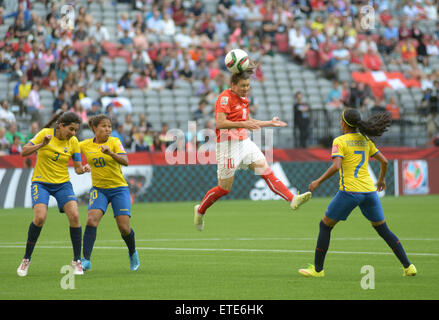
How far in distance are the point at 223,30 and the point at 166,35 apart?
246 centimetres

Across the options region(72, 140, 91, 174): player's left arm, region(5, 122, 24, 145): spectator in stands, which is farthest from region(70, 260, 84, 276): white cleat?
region(5, 122, 24, 145): spectator in stands

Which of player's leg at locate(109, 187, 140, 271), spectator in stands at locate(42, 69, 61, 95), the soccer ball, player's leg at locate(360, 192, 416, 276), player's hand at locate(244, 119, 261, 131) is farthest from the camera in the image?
spectator in stands at locate(42, 69, 61, 95)

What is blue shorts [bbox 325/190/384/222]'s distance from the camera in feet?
31.6

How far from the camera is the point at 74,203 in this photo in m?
10.6

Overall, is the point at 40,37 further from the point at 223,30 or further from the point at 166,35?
the point at 223,30

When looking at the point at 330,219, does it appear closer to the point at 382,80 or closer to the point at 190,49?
the point at 190,49

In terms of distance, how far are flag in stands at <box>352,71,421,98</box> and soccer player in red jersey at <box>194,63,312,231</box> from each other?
65.3 feet

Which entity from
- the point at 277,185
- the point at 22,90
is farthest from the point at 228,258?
the point at 22,90

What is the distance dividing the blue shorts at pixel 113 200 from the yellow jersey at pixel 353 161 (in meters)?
2.85

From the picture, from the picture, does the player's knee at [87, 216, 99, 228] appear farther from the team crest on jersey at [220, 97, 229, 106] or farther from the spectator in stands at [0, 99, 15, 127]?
the spectator in stands at [0, 99, 15, 127]

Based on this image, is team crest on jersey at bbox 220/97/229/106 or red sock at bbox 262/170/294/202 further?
red sock at bbox 262/170/294/202

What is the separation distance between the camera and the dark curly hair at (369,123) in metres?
9.66

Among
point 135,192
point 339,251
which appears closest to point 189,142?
point 135,192

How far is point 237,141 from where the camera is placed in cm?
1197
